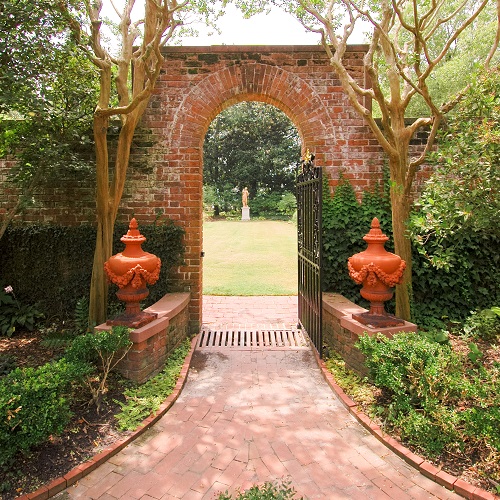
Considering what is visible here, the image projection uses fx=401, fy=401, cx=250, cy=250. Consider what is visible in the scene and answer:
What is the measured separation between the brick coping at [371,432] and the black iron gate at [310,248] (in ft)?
3.93

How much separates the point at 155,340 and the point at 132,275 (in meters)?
0.75

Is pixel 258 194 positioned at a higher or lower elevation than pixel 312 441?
higher

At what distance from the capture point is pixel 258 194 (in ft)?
104

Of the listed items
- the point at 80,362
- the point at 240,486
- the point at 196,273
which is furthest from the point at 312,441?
the point at 196,273

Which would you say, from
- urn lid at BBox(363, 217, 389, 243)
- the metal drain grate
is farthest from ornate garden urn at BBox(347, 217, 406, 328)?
the metal drain grate

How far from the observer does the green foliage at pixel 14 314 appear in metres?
5.89

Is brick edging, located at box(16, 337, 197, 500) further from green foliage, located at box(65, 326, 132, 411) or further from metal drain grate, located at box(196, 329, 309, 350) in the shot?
metal drain grate, located at box(196, 329, 309, 350)

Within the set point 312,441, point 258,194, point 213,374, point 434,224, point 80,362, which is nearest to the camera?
point 312,441

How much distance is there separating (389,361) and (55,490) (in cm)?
268

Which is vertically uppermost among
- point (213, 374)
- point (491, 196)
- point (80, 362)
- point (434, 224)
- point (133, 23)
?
point (133, 23)

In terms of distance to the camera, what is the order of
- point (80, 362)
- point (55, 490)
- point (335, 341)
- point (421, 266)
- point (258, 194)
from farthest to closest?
point (258, 194) < point (421, 266) < point (335, 341) < point (80, 362) < point (55, 490)

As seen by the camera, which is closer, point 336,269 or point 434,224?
point 434,224

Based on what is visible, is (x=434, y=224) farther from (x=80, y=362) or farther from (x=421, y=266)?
(x=80, y=362)

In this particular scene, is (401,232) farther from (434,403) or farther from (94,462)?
(94,462)
